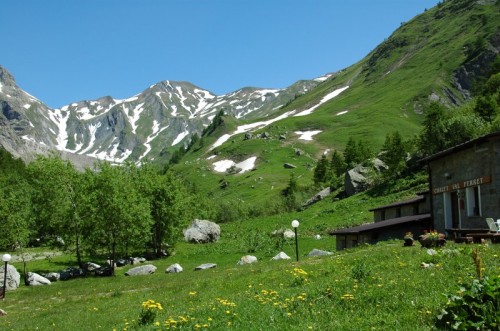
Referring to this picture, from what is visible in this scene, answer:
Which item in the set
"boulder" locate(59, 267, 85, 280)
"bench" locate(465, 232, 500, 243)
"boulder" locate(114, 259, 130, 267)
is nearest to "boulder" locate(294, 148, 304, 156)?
"boulder" locate(114, 259, 130, 267)

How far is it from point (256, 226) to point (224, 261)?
29.5m

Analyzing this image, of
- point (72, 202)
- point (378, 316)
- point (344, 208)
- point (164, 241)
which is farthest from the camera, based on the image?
point (344, 208)

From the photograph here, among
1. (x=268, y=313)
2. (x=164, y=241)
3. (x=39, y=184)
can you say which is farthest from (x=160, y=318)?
(x=164, y=241)

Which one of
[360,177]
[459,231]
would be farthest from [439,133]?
[459,231]

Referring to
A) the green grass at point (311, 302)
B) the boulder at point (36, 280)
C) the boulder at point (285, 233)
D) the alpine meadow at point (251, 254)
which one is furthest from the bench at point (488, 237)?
the boulder at point (285, 233)

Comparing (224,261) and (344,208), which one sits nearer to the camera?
(224,261)

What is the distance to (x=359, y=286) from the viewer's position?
14.2 m

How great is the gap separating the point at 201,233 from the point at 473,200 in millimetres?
44127

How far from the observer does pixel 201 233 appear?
68125mm

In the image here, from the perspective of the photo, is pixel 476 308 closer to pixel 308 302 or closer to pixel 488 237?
pixel 308 302

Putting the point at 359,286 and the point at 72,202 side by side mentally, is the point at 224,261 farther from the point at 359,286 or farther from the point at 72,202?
the point at 359,286

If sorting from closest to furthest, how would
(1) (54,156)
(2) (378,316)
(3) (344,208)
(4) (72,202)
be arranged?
(2) (378,316), (4) (72,202), (1) (54,156), (3) (344,208)

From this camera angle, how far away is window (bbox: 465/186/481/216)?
3036cm

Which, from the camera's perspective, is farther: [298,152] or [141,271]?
[298,152]
